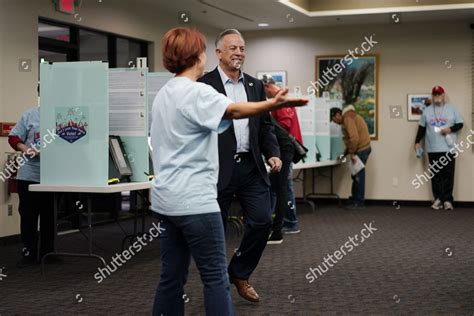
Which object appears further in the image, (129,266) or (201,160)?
(129,266)

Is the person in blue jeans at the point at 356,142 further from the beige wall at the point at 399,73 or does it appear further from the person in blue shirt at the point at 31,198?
the person in blue shirt at the point at 31,198

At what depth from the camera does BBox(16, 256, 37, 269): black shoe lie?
5.90 metres

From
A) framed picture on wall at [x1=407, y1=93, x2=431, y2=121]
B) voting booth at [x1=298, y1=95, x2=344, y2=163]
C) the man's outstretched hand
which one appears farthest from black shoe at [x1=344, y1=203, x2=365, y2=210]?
the man's outstretched hand

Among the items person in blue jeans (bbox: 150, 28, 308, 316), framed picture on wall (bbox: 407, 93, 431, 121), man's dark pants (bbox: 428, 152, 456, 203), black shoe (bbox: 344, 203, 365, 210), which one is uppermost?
framed picture on wall (bbox: 407, 93, 431, 121)

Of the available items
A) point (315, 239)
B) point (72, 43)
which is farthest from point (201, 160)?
point (72, 43)

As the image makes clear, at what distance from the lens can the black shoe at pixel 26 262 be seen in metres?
5.90

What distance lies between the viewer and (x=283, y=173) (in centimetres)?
684

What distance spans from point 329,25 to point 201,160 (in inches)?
359

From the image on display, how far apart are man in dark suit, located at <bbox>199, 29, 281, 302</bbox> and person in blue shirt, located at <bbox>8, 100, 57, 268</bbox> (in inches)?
92.2

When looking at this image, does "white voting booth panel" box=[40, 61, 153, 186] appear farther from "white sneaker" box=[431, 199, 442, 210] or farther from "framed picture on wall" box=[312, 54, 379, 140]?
"white sneaker" box=[431, 199, 442, 210]

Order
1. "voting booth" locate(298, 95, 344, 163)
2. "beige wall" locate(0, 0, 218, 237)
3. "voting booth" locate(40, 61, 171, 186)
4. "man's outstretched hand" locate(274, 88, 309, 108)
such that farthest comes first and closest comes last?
1. "voting booth" locate(298, 95, 344, 163)
2. "beige wall" locate(0, 0, 218, 237)
3. "voting booth" locate(40, 61, 171, 186)
4. "man's outstretched hand" locate(274, 88, 309, 108)

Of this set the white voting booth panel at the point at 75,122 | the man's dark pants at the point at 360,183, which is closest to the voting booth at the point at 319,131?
the man's dark pants at the point at 360,183

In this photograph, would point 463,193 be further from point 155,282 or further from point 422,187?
point 155,282

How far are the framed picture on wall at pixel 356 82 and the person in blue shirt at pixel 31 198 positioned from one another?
6.18 m
